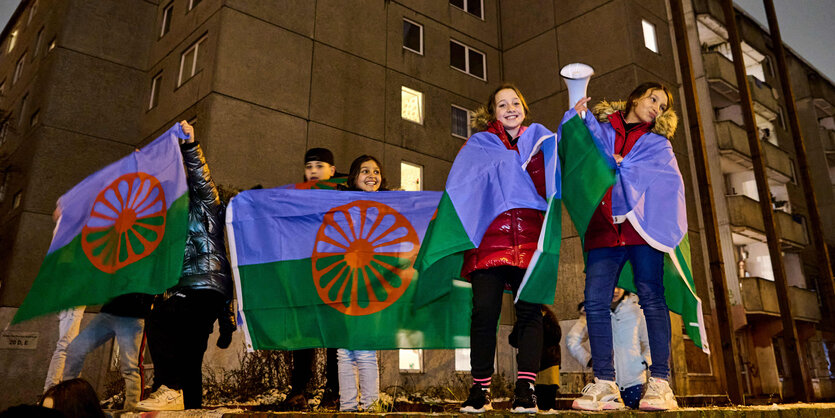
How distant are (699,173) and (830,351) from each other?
70.1ft

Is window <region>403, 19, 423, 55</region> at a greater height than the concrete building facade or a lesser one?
greater

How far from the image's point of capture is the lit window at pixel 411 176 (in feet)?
53.9

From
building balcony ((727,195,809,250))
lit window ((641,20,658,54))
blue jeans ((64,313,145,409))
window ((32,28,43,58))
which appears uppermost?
window ((32,28,43,58))

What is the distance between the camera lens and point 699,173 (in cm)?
1145

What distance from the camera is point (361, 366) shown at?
4.97 metres

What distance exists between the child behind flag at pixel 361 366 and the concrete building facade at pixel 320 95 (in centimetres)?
730

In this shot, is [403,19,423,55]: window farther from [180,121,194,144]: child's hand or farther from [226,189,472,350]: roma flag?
[180,121,194,144]: child's hand

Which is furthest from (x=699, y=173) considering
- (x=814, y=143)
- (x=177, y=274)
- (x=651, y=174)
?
(x=814, y=143)

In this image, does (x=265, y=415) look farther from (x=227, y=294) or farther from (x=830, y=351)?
(x=830, y=351)

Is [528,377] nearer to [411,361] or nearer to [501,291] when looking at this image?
[501,291]

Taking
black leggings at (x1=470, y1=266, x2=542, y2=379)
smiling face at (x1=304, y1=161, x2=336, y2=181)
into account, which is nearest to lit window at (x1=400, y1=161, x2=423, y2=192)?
smiling face at (x1=304, y1=161, x2=336, y2=181)

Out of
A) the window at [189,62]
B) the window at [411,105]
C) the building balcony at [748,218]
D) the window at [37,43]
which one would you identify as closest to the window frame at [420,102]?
the window at [411,105]

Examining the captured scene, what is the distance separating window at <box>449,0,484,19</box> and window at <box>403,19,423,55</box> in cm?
215

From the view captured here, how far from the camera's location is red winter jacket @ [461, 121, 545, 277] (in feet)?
12.3
